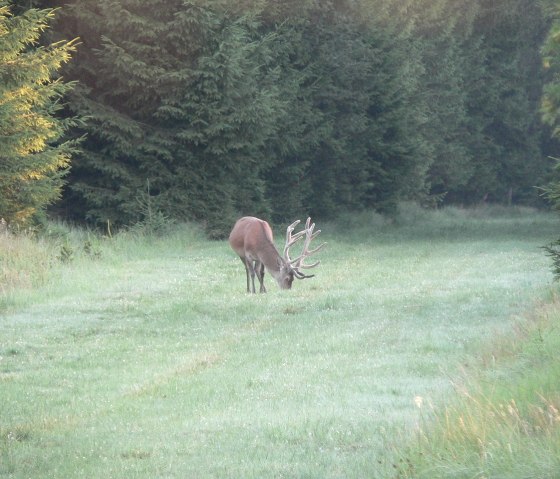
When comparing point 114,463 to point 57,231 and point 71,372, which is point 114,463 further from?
point 57,231

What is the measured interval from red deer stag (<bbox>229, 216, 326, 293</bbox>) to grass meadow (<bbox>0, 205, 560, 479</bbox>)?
530 mm

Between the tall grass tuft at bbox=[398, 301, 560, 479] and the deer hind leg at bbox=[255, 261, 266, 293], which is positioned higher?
the tall grass tuft at bbox=[398, 301, 560, 479]

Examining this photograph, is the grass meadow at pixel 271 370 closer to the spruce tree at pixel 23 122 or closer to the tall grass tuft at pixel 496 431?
the tall grass tuft at pixel 496 431

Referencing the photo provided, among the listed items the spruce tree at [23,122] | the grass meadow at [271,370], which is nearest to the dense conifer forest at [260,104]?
the spruce tree at [23,122]

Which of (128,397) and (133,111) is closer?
(128,397)

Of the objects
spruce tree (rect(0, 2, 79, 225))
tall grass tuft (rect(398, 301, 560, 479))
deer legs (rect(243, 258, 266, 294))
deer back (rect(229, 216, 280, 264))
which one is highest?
spruce tree (rect(0, 2, 79, 225))

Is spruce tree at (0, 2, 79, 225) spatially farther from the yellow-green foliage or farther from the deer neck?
the deer neck

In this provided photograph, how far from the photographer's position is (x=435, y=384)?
1074 centimetres

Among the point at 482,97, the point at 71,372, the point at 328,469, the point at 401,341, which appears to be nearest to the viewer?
the point at 328,469

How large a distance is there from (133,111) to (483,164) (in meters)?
29.4

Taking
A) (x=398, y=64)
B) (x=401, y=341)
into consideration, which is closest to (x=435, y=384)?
(x=401, y=341)

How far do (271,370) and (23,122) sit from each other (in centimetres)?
1344

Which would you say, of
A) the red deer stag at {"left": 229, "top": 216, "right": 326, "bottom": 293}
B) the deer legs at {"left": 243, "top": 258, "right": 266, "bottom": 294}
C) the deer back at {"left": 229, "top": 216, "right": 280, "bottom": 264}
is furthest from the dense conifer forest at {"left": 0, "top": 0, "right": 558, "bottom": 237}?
the deer legs at {"left": 243, "top": 258, "right": 266, "bottom": 294}

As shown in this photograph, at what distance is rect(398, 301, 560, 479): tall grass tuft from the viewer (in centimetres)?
667
